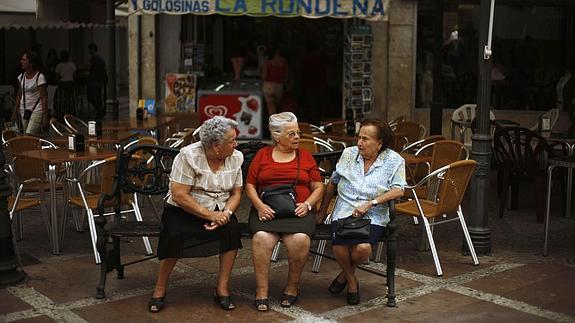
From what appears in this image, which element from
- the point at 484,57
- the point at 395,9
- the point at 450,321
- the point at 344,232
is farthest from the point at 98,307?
the point at 395,9

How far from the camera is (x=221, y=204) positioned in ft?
19.7

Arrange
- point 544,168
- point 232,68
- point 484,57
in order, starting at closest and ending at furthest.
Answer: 1. point 484,57
2. point 544,168
3. point 232,68

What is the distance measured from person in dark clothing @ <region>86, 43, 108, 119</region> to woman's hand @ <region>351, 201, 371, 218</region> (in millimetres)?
14916

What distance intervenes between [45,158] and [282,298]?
2505mm

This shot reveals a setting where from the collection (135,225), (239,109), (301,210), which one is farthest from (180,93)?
(301,210)

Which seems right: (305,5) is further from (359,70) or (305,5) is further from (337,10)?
(359,70)

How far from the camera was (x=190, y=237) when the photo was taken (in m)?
5.85

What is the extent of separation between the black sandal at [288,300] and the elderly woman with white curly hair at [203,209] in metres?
0.35

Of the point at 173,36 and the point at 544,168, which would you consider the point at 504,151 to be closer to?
the point at 544,168

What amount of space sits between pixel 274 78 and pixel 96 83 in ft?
22.3

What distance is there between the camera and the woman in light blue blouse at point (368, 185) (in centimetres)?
599

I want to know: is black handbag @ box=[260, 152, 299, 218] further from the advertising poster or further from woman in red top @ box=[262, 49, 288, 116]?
the advertising poster

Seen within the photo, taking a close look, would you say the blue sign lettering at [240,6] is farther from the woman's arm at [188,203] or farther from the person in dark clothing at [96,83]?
the person in dark clothing at [96,83]

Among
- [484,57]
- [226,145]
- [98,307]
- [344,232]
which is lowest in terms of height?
A: [98,307]
